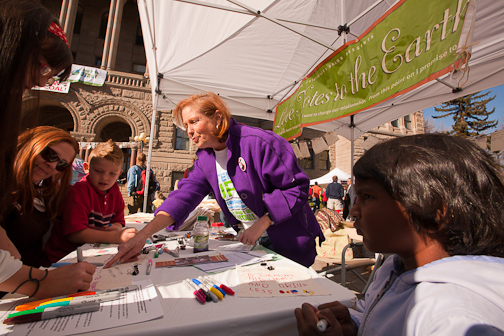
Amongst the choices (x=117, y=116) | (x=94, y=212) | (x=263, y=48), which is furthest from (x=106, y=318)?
(x=117, y=116)

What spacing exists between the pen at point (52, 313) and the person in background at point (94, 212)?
3.53 feet

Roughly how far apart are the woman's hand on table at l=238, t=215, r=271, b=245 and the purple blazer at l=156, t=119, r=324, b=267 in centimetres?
5

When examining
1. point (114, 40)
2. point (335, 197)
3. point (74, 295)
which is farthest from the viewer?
point (114, 40)

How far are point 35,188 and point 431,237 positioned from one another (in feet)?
7.19

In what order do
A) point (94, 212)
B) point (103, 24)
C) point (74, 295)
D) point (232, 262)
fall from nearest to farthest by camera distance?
point (74, 295) < point (232, 262) < point (94, 212) < point (103, 24)

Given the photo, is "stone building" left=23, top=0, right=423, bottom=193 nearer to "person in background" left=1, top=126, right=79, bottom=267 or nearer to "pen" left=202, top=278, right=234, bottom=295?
"person in background" left=1, top=126, right=79, bottom=267

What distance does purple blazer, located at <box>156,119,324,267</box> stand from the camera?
146 centimetres

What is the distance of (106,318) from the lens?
72 centimetres

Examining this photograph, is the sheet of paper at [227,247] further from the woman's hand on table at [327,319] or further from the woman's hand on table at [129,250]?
the woman's hand on table at [327,319]

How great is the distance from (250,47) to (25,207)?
3684mm

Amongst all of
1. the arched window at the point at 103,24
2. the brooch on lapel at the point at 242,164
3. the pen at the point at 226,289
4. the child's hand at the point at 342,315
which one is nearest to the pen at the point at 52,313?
the pen at the point at 226,289

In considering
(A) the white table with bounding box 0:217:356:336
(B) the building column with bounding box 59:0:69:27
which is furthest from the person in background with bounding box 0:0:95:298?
(B) the building column with bounding box 59:0:69:27

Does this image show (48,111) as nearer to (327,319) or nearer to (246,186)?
(246,186)

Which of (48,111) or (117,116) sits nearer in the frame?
(117,116)
